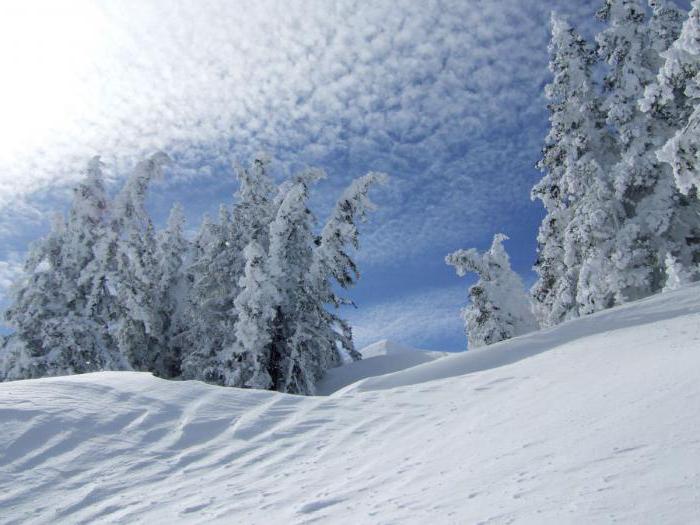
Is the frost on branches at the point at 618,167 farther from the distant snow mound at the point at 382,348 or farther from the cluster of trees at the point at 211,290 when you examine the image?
the distant snow mound at the point at 382,348

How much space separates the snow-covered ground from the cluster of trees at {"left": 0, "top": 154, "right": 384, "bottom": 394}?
9.03m

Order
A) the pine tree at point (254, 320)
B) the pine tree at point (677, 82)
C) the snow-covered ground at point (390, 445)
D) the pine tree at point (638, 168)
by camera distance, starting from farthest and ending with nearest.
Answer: the pine tree at point (254, 320), the pine tree at point (638, 168), the pine tree at point (677, 82), the snow-covered ground at point (390, 445)

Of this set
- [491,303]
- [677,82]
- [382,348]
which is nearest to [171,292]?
[491,303]

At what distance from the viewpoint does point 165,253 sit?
27812mm

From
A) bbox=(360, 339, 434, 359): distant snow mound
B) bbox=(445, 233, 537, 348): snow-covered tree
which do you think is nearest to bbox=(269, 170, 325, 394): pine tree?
bbox=(445, 233, 537, 348): snow-covered tree

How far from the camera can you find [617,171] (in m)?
19.4

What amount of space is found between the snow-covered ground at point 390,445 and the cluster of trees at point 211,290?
9029 mm

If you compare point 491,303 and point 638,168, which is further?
point 491,303

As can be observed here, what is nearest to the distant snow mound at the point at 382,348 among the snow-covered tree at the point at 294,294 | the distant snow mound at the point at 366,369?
the distant snow mound at the point at 366,369

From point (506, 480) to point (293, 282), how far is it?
17.4 meters

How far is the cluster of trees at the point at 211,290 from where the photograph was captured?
20562 mm

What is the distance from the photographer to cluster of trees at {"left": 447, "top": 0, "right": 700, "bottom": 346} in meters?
19.1

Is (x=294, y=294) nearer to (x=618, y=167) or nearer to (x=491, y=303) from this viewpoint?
(x=491, y=303)

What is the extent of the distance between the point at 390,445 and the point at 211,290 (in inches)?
694
